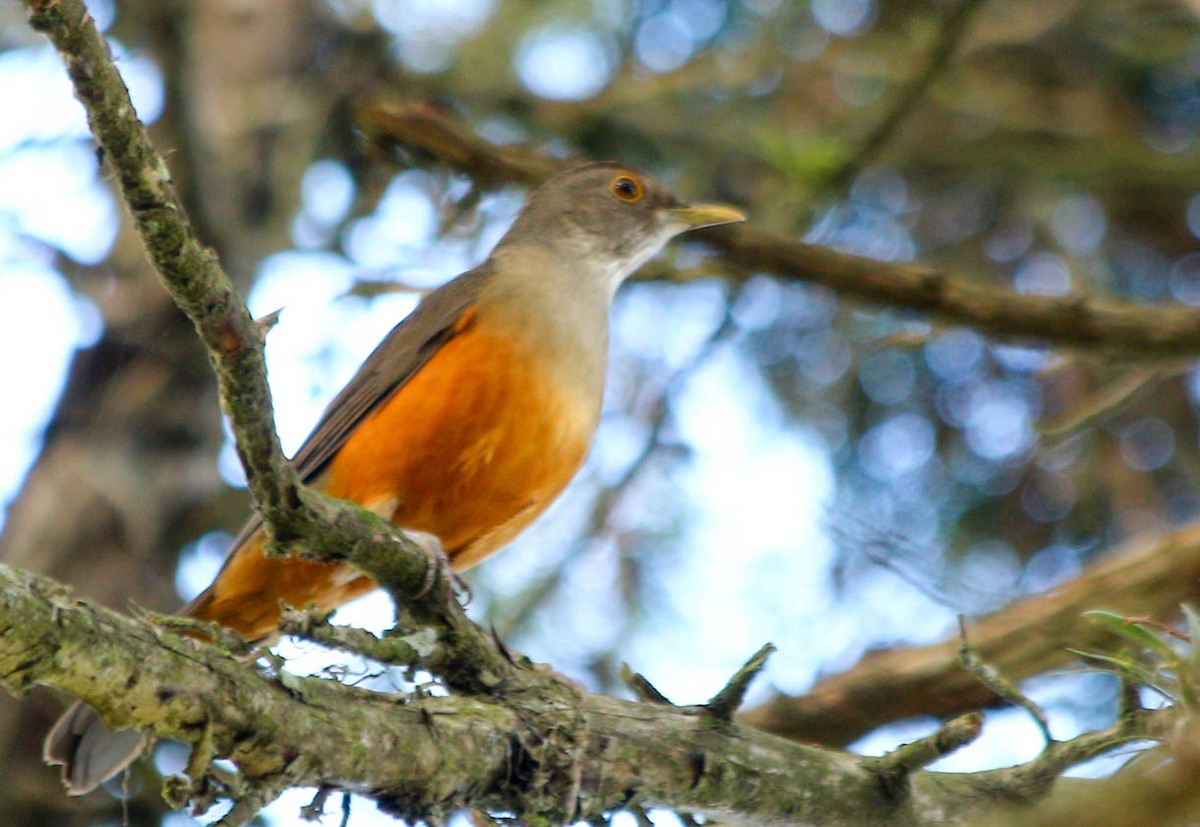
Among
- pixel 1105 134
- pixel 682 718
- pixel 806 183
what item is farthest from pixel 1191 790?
pixel 1105 134

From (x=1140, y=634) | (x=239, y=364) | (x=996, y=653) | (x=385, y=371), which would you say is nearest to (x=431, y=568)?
(x=239, y=364)

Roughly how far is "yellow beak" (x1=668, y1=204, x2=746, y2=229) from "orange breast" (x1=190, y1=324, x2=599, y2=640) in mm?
1322

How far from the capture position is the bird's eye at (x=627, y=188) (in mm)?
6211

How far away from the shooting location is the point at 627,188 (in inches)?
245

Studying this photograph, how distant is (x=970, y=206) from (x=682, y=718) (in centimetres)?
495

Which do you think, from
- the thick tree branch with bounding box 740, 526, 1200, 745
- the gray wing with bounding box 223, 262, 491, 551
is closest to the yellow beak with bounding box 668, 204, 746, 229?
the gray wing with bounding box 223, 262, 491, 551

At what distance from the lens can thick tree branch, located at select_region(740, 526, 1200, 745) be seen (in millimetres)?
4652

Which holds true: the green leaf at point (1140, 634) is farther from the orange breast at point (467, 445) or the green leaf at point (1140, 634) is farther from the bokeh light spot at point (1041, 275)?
the bokeh light spot at point (1041, 275)

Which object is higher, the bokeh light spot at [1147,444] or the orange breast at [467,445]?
the bokeh light spot at [1147,444]

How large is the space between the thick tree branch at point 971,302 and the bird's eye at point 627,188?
58 centimetres

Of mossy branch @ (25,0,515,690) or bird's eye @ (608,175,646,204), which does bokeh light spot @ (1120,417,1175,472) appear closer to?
bird's eye @ (608,175,646,204)

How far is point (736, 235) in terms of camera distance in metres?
5.55

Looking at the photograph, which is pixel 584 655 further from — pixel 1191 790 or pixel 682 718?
pixel 1191 790

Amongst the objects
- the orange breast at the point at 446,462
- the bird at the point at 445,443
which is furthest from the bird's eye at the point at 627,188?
the orange breast at the point at 446,462
